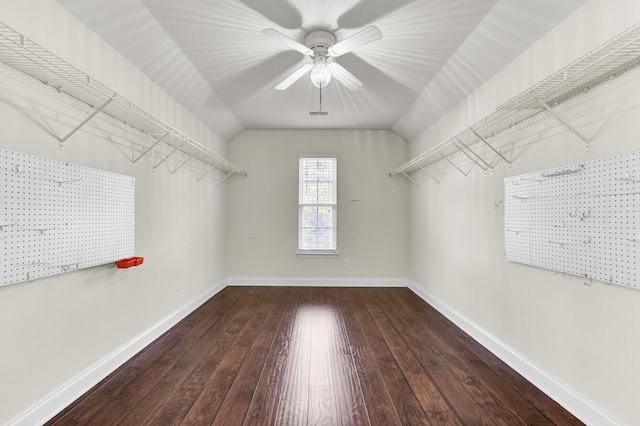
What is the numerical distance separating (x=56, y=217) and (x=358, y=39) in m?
2.23

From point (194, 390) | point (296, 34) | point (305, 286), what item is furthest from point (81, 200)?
point (305, 286)

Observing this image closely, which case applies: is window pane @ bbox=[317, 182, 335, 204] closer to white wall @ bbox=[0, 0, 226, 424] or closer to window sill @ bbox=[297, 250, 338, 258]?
window sill @ bbox=[297, 250, 338, 258]

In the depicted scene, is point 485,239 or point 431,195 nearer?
point 485,239

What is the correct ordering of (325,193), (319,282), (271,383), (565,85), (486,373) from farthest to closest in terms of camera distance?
(325,193) < (319,282) < (486,373) < (271,383) < (565,85)

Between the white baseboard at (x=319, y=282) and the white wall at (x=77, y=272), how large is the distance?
1.59m

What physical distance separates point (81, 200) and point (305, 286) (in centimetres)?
346

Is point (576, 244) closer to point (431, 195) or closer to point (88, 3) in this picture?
point (431, 195)

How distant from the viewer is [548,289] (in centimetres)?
198

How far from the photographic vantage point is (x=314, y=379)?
6.91 ft

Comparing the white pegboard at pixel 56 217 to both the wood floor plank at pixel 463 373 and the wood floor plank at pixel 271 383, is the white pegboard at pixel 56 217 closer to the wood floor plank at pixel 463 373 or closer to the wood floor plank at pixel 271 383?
the wood floor plank at pixel 271 383

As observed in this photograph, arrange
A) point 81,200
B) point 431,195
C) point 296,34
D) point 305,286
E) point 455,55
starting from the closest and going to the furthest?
point 81,200, point 296,34, point 455,55, point 431,195, point 305,286

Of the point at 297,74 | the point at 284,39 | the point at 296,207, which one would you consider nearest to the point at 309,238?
the point at 296,207

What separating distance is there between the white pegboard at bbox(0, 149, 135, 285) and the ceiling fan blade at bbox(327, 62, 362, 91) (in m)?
2.02

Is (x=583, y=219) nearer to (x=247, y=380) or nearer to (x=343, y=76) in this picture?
(x=343, y=76)
